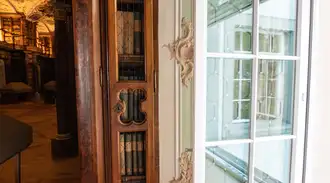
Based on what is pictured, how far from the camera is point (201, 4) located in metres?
1.25

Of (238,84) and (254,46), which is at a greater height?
(254,46)

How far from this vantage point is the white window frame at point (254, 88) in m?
1.28

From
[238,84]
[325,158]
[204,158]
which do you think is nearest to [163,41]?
[238,84]

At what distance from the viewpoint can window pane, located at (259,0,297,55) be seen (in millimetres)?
1424

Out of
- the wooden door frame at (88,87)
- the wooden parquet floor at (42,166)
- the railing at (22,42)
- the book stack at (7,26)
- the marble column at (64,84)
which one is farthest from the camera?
the railing at (22,42)

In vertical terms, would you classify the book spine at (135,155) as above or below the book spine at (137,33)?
below

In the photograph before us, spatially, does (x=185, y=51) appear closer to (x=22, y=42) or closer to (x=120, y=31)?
(x=120, y=31)

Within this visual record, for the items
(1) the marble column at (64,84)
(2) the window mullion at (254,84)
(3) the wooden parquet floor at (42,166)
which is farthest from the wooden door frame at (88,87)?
(1) the marble column at (64,84)

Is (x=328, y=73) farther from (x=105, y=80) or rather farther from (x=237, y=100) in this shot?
(x=105, y=80)

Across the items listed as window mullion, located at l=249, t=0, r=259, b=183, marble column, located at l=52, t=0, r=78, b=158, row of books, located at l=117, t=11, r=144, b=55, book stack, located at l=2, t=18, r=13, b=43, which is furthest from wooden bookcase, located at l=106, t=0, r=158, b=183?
book stack, located at l=2, t=18, r=13, b=43

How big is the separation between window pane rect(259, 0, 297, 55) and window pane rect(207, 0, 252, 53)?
92mm

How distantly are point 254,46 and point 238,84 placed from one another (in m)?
0.24

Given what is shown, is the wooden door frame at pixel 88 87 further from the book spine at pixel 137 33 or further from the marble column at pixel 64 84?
the marble column at pixel 64 84

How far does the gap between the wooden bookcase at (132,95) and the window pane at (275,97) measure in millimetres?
688
